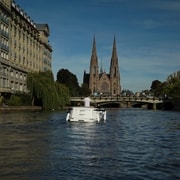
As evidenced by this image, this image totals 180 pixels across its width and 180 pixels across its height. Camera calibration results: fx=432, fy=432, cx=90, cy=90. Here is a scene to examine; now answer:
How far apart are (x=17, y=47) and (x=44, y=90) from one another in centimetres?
2449

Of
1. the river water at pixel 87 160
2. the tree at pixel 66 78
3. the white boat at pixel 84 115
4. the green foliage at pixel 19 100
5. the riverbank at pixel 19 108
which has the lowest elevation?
the river water at pixel 87 160

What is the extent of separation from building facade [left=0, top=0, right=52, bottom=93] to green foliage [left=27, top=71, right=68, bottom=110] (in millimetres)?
6135

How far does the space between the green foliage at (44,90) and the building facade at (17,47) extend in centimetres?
613

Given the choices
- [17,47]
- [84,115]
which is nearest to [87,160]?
[84,115]

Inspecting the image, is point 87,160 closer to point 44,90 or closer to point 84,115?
point 84,115

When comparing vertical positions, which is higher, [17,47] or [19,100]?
[17,47]

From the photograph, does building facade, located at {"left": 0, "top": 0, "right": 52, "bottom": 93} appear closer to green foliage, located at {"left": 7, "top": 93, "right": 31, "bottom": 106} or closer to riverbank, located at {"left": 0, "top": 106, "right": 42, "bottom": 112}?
green foliage, located at {"left": 7, "top": 93, "right": 31, "bottom": 106}

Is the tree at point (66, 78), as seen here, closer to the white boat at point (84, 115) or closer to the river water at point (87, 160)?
the white boat at point (84, 115)

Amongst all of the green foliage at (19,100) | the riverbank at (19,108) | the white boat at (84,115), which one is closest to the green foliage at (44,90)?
the green foliage at (19,100)

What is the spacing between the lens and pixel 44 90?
3580 inches

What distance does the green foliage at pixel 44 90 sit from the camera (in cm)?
9112

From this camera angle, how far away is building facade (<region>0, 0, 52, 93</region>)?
9600cm

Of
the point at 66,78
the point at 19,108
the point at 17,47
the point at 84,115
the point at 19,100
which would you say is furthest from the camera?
the point at 66,78

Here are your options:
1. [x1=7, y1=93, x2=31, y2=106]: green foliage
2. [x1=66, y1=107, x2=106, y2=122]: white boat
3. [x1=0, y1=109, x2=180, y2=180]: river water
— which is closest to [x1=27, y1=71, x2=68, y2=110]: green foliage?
[x1=7, y1=93, x2=31, y2=106]: green foliage
